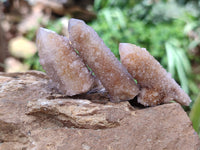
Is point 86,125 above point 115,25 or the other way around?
the other way around

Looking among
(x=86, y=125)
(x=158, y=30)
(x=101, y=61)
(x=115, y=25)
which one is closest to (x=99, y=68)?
(x=101, y=61)

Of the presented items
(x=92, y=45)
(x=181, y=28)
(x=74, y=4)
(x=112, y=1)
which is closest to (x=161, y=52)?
(x=181, y=28)

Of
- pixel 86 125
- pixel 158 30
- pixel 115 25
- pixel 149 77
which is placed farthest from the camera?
pixel 158 30

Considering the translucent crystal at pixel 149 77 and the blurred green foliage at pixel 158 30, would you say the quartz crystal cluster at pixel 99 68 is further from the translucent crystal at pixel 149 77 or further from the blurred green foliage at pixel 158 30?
the blurred green foliage at pixel 158 30

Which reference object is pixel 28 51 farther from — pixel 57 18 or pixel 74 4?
pixel 74 4

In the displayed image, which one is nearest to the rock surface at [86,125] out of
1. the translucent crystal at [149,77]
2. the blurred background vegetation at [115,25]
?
the translucent crystal at [149,77]

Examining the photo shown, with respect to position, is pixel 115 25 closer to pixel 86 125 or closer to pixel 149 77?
pixel 149 77

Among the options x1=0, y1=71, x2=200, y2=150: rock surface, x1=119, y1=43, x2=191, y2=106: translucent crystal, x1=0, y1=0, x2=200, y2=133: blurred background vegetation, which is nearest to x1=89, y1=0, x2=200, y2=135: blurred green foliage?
x1=0, y1=0, x2=200, y2=133: blurred background vegetation
